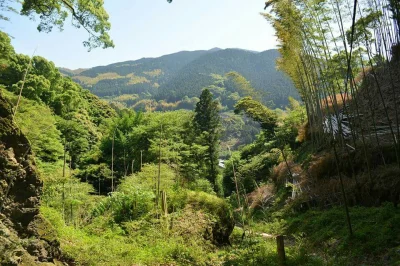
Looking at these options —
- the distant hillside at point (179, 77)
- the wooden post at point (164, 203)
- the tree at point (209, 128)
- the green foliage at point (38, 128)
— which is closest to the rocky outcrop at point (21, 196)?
the green foliage at point (38, 128)

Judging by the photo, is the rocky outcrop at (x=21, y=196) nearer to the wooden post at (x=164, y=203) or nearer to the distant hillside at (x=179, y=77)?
the wooden post at (x=164, y=203)

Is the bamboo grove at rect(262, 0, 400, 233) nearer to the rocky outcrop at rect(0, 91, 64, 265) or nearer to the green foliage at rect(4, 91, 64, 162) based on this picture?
the rocky outcrop at rect(0, 91, 64, 265)

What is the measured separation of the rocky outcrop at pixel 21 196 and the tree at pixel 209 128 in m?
18.5

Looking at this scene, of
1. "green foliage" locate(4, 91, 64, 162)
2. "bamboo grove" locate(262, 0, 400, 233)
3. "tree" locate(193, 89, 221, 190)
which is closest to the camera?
"bamboo grove" locate(262, 0, 400, 233)

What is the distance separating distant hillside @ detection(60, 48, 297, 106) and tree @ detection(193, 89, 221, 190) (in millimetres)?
68712

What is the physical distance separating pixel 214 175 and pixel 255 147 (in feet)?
15.8

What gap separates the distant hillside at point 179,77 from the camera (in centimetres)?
11650

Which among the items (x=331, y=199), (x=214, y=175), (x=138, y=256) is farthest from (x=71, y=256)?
(x=214, y=175)

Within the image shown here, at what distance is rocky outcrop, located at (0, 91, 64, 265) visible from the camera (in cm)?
362

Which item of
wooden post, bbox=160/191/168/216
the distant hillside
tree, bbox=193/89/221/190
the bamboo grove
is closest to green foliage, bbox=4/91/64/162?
wooden post, bbox=160/191/168/216

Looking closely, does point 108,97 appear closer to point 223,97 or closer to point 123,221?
point 223,97

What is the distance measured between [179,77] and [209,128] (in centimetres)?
12565

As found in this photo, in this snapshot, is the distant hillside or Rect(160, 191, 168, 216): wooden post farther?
the distant hillside

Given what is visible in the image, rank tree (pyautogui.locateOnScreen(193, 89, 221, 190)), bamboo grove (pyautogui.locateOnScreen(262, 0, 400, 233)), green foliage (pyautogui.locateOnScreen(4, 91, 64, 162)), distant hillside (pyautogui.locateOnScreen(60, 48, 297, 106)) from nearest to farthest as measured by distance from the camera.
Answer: bamboo grove (pyautogui.locateOnScreen(262, 0, 400, 233)) < green foliage (pyautogui.locateOnScreen(4, 91, 64, 162)) < tree (pyautogui.locateOnScreen(193, 89, 221, 190)) < distant hillside (pyautogui.locateOnScreen(60, 48, 297, 106))
